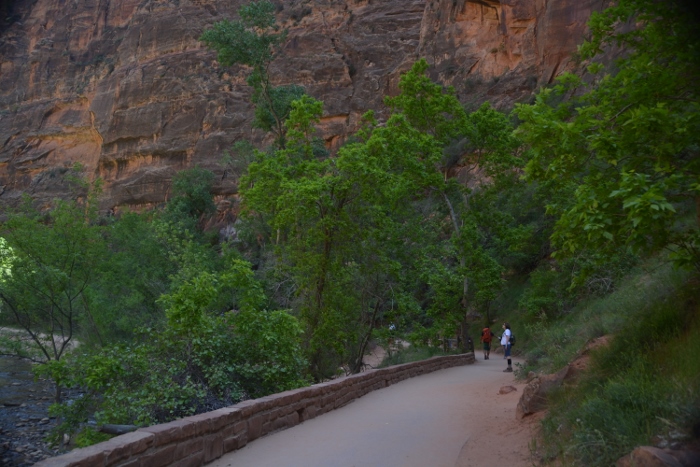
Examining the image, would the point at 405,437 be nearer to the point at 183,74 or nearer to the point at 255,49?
the point at 255,49

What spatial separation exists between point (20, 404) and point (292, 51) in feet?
146

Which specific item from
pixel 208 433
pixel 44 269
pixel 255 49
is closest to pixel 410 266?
pixel 44 269

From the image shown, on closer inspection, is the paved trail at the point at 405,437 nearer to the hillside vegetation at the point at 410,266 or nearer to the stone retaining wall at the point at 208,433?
the stone retaining wall at the point at 208,433

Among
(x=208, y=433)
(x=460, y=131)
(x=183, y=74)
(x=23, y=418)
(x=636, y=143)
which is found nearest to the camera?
(x=208, y=433)

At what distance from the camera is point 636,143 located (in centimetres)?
607

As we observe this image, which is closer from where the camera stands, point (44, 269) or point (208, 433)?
point (208, 433)

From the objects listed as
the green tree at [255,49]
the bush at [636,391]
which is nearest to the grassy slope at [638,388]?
the bush at [636,391]

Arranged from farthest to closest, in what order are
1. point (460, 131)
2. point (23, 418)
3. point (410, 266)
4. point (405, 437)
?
1. point (460, 131)
2. point (23, 418)
3. point (410, 266)
4. point (405, 437)

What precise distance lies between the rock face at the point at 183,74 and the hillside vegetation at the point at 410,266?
18929 mm

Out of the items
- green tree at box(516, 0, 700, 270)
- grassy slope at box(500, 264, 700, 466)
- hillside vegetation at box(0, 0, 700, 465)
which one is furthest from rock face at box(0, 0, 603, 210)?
grassy slope at box(500, 264, 700, 466)

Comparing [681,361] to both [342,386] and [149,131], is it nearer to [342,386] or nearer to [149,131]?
[342,386]

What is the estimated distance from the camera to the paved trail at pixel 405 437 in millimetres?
6297

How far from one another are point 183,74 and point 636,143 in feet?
192

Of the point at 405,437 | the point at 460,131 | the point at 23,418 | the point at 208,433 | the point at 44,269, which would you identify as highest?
the point at 460,131
